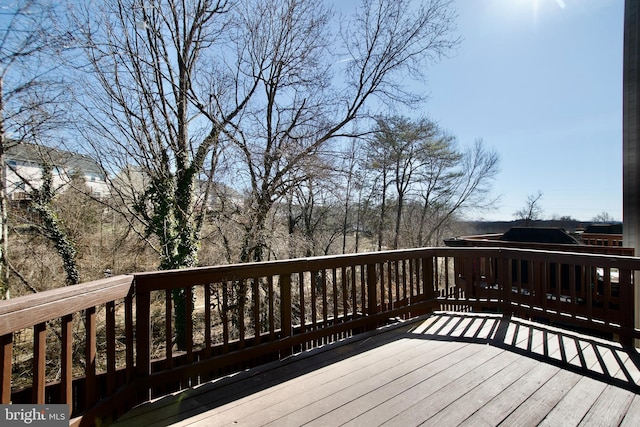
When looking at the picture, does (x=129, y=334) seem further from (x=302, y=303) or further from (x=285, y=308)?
(x=302, y=303)

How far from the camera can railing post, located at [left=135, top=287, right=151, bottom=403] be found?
1837 millimetres

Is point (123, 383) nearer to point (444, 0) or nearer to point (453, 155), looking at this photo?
point (444, 0)

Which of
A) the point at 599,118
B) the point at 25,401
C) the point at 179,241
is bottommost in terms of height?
the point at 25,401

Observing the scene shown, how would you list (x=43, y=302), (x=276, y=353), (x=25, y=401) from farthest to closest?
(x=276, y=353), (x=25, y=401), (x=43, y=302)

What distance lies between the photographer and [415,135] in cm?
1509

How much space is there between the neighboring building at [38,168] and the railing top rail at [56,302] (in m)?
5.69

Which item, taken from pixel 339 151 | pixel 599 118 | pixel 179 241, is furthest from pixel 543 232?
pixel 179 241

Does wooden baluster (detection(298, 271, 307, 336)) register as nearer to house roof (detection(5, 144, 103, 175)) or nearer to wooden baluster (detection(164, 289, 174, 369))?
wooden baluster (detection(164, 289, 174, 369))

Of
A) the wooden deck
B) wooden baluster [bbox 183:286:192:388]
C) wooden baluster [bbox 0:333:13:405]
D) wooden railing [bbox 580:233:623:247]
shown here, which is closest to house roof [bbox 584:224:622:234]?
wooden railing [bbox 580:233:623:247]

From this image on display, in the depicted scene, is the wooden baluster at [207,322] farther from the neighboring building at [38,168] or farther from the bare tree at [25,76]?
the bare tree at [25,76]

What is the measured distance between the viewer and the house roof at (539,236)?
7.75 metres

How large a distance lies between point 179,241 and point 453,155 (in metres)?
14.8

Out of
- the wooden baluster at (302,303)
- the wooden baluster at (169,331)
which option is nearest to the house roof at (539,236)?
the wooden baluster at (302,303)

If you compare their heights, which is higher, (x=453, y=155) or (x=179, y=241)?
(x=453, y=155)
